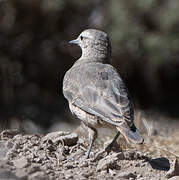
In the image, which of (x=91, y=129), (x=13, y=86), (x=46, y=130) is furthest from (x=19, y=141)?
(x=13, y=86)

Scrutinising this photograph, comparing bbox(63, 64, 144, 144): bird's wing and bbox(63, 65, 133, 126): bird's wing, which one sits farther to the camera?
bbox(63, 65, 133, 126): bird's wing

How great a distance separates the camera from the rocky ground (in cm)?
449

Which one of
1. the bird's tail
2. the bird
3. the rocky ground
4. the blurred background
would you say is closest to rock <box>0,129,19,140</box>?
the rocky ground

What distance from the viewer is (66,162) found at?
17.1 feet

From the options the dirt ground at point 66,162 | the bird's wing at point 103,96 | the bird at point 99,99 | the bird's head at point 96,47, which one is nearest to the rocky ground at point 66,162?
the dirt ground at point 66,162

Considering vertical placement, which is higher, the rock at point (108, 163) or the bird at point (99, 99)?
the bird at point (99, 99)

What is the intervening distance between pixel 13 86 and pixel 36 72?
88 centimetres

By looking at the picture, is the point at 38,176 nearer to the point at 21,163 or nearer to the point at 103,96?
the point at 21,163

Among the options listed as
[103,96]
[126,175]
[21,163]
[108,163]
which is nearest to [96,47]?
[103,96]

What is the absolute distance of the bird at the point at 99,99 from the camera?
5137mm

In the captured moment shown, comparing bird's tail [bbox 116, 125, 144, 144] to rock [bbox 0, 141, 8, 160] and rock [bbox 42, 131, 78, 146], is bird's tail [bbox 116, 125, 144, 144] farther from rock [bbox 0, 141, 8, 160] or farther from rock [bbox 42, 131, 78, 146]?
rock [bbox 0, 141, 8, 160]

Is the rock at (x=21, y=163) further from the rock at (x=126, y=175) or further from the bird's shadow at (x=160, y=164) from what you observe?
the bird's shadow at (x=160, y=164)

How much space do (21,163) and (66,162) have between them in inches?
31.6

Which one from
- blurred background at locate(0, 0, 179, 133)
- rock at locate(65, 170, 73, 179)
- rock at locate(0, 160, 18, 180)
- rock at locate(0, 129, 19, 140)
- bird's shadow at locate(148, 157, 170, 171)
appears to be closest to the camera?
rock at locate(0, 160, 18, 180)
